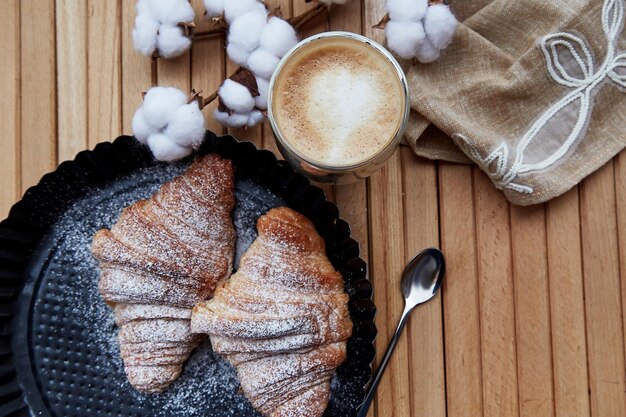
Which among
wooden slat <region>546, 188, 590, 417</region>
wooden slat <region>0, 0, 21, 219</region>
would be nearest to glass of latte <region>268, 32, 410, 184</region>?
wooden slat <region>546, 188, 590, 417</region>

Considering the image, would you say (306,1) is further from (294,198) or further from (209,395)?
(209,395)

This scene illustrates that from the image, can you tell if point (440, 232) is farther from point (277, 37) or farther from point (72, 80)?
point (72, 80)

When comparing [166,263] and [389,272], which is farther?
[389,272]

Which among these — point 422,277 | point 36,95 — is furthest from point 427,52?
point 36,95

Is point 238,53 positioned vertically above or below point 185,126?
above

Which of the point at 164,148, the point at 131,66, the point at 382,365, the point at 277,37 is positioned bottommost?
the point at 382,365

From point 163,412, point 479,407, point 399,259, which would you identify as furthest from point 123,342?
point 479,407
